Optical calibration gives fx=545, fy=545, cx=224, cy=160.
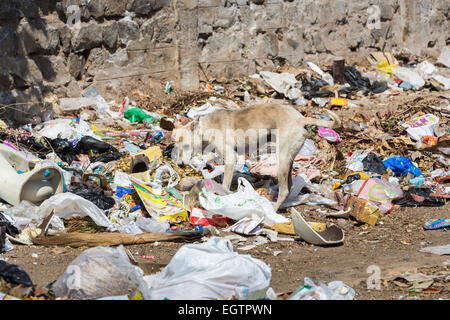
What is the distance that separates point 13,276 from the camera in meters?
3.19

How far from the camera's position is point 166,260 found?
4.29 metres

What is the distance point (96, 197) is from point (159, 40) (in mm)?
4474

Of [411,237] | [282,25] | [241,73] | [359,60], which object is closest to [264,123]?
[411,237]

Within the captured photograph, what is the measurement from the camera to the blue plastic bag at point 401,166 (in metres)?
6.70

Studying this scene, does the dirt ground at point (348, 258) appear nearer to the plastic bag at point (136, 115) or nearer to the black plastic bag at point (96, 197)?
the black plastic bag at point (96, 197)

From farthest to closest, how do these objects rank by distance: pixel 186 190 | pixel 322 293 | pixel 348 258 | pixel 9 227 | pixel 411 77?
pixel 411 77 < pixel 186 190 < pixel 9 227 < pixel 348 258 < pixel 322 293

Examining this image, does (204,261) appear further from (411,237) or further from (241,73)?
(241,73)

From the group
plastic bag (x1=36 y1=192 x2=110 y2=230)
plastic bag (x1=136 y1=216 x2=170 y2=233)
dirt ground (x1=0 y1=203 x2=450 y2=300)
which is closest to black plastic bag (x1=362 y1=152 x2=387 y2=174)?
dirt ground (x1=0 y1=203 x2=450 y2=300)

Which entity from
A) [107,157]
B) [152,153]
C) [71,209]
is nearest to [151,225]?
[71,209]

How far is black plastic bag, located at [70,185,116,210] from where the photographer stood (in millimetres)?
5223

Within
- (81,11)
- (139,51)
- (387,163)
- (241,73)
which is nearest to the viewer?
(387,163)

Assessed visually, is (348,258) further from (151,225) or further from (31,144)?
(31,144)

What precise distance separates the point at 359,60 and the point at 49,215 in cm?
Result: 991

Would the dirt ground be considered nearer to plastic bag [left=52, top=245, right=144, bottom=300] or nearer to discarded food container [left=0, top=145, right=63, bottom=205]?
plastic bag [left=52, top=245, right=144, bottom=300]
